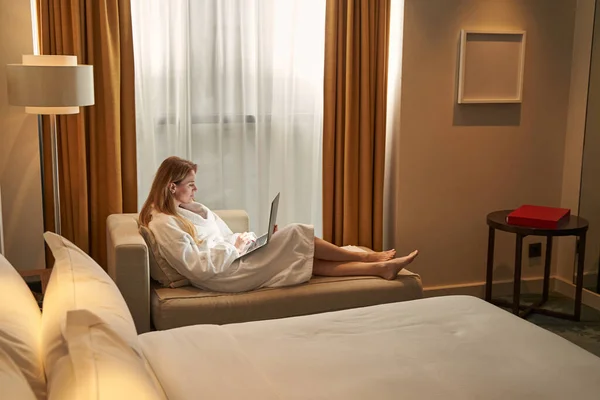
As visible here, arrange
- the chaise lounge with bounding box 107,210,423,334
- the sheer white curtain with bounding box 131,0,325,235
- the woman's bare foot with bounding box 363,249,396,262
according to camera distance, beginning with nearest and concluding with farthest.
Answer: the chaise lounge with bounding box 107,210,423,334 → the woman's bare foot with bounding box 363,249,396,262 → the sheer white curtain with bounding box 131,0,325,235

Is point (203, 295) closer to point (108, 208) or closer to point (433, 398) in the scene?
point (108, 208)

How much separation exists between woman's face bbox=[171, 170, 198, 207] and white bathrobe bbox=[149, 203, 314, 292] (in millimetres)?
60

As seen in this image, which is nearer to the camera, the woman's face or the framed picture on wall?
the woman's face

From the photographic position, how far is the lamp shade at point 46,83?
339 cm

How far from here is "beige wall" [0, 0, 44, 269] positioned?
369 centimetres

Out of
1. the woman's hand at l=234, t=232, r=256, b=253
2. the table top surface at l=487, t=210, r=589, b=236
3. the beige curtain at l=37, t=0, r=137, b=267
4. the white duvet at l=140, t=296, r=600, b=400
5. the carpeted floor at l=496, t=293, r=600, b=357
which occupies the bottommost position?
the carpeted floor at l=496, t=293, r=600, b=357

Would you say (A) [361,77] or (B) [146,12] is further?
(A) [361,77]

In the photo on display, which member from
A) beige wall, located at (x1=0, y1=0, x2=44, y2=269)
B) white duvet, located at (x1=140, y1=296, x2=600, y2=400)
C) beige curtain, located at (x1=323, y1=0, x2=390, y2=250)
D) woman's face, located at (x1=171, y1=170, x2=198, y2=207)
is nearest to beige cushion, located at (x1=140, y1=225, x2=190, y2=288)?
woman's face, located at (x1=171, y1=170, x2=198, y2=207)

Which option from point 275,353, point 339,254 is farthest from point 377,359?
point 339,254

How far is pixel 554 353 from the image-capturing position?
7.80 ft

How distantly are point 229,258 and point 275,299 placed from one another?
1.04 feet

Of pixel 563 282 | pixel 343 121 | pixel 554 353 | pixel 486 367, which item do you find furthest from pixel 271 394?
pixel 563 282

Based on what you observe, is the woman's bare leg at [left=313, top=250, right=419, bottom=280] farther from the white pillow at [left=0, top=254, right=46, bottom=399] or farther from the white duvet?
the white pillow at [left=0, top=254, right=46, bottom=399]

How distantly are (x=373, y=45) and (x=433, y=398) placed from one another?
281 centimetres
